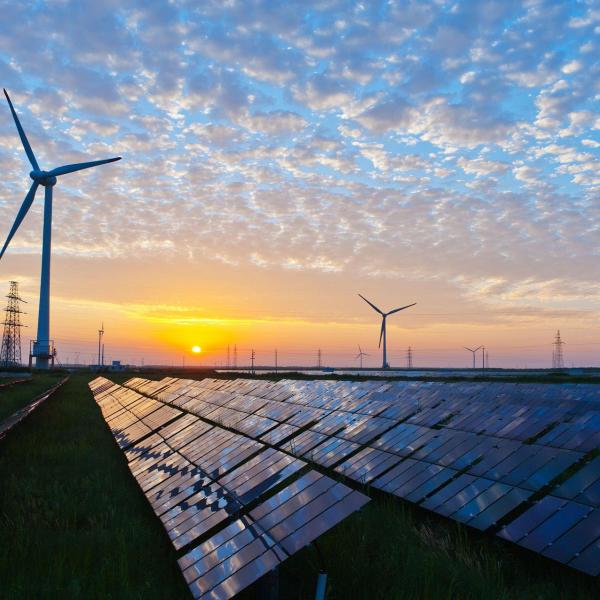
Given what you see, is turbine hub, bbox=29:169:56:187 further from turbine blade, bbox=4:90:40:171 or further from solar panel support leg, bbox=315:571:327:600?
solar panel support leg, bbox=315:571:327:600

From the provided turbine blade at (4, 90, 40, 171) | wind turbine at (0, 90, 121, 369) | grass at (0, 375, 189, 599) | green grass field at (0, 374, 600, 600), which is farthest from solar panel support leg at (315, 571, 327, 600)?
turbine blade at (4, 90, 40, 171)

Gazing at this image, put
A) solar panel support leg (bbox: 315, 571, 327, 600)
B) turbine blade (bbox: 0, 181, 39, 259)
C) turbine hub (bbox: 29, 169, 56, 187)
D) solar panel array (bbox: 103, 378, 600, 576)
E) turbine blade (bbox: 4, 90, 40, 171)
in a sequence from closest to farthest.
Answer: solar panel support leg (bbox: 315, 571, 327, 600) → solar panel array (bbox: 103, 378, 600, 576) → turbine blade (bbox: 0, 181, 39, 259) → turbine blade (bbox: 4, 90, 40, 171) → turbine hub (bbox: 29, 169, 56, 187)

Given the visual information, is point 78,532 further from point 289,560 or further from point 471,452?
point 471,452

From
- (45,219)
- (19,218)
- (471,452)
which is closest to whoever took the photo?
(471,452)

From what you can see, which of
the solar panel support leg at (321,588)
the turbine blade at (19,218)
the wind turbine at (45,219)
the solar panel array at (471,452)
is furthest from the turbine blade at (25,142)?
the solar panel support leg at (321,588)

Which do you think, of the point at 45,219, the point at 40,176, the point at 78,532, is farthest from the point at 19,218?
the point at 78,532
